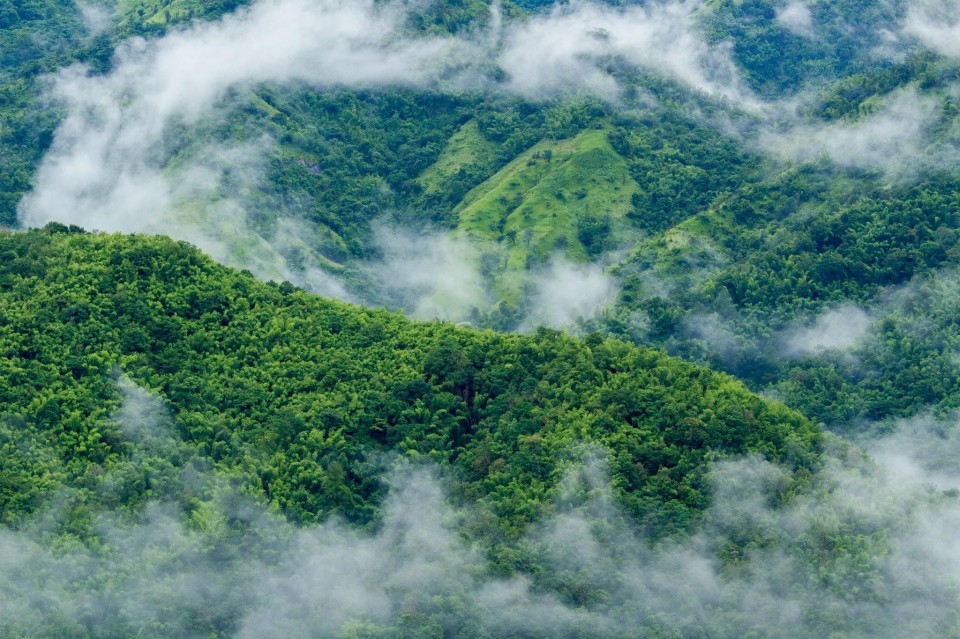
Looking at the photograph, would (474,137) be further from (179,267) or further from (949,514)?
(949,514)

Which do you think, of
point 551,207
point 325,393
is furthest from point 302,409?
point 551,207

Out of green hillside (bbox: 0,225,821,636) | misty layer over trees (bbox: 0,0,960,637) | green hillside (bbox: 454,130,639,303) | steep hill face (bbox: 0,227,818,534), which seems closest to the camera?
misty layer over trees (bbox: 0,0,960,637)

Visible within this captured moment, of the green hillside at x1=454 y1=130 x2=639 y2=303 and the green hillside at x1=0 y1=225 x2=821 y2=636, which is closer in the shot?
the green hillside at x1=0 y1=225 x2=821 y2=636

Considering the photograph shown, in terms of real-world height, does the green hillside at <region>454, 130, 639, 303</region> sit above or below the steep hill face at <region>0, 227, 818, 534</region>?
above

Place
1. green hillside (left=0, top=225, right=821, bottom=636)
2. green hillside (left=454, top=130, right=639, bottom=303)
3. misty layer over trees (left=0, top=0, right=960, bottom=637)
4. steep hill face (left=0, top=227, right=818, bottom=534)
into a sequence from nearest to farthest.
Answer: misty layer over trees (left=0, top=0, right=960, bottom=637) → green hillside (left=0, top=225, right=821, bottom=636) → steep hill face (left=0, top=227, right=818, bottom=534) → green hillside (left=454, top=130, right=639, bottom=303)

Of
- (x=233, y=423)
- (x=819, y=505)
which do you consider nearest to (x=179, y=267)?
(x=233, y=423)

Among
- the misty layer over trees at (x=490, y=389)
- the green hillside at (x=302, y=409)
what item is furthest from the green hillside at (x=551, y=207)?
the green hillside at (x=302, y=409)

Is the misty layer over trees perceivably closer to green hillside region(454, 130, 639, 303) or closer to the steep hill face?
the steep hill face

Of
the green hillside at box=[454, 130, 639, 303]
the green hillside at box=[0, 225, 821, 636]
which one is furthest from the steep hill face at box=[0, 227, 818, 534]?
the green hillside at box=[454, 130, 639, 303]
